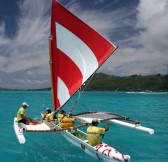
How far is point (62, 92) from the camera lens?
67.4 ft

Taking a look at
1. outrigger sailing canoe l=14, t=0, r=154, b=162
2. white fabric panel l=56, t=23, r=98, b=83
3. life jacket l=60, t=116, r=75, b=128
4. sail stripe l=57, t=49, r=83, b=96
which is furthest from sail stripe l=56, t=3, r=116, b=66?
life jacket l=60, t=116, r=75, b=128

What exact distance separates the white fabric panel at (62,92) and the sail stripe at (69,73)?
26 cm

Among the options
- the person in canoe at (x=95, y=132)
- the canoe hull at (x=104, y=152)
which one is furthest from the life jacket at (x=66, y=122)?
the person in canoe at (x=95, y=132)

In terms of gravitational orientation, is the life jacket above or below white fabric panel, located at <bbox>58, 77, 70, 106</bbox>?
below

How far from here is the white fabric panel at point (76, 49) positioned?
63.9ft

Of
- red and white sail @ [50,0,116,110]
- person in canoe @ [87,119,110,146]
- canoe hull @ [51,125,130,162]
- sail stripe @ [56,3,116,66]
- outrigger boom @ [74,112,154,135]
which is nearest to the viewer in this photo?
canoe hull @ [51,125,130,162]

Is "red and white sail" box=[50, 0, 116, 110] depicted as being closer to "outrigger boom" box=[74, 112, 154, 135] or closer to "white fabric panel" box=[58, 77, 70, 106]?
"white fabric panel" box=[58, 77, 70, 106]

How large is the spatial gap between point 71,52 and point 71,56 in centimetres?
29

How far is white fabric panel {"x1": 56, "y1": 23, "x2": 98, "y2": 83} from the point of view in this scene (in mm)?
19484

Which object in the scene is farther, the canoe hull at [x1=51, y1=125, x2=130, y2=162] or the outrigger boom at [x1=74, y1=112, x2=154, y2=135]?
the outrigger boom at [x1=74, y1=112, x2=154, y2=135]

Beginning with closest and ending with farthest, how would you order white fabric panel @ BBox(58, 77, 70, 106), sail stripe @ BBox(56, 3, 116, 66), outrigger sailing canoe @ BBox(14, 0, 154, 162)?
sail stripe @ BBox(56, 3, 116, 66), outrigger sailing canoe @ BBox(14, 0, 154, 162), white fabric panel @ BBox(58, 77, 70, 106)

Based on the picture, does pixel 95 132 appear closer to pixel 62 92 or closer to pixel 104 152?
pixel 104 152

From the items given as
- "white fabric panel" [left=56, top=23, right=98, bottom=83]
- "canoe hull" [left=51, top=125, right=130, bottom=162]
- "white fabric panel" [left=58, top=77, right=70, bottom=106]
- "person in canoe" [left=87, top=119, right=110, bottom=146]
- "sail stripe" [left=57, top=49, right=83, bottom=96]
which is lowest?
"canoe hull" [left=51, top=125, right=130, bottom=162]

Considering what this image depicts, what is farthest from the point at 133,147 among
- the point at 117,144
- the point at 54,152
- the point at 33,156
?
the point at 33,156
